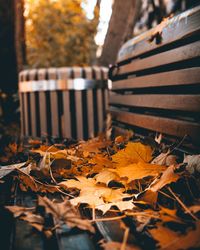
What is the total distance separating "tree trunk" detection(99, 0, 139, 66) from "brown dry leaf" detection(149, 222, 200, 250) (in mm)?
3803

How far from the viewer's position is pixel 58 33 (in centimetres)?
1043

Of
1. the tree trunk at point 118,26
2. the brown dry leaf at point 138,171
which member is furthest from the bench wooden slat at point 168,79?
the tree trunk at point 118,26

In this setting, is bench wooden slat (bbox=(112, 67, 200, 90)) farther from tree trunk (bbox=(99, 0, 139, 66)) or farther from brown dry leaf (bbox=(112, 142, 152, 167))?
tree trunk (bbox=(99, 0, 139, 66))

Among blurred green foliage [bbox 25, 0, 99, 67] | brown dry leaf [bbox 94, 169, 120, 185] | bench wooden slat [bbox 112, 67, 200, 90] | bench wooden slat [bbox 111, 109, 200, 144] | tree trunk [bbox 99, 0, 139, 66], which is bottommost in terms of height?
brown dry leaf [bbox 94, 169, 120, 185]

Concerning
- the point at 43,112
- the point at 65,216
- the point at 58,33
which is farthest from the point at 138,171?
the point at 58,33

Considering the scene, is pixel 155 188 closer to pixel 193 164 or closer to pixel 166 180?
pixel 166 180

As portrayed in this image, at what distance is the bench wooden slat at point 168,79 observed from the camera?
1.33 metres

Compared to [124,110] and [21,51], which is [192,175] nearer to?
[124,110]

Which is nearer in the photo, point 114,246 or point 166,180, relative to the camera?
point 114,246

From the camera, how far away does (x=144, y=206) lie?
3.23ft

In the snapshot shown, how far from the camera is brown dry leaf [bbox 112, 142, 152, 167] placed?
1214 mm

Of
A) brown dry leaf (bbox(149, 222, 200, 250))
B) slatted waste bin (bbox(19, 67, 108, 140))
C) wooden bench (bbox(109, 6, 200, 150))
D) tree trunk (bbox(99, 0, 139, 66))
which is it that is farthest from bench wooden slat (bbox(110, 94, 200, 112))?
tree trunk (bbox(99, 0, 139, 66))

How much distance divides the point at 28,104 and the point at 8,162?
1883 millimetres

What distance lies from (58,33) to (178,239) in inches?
408
